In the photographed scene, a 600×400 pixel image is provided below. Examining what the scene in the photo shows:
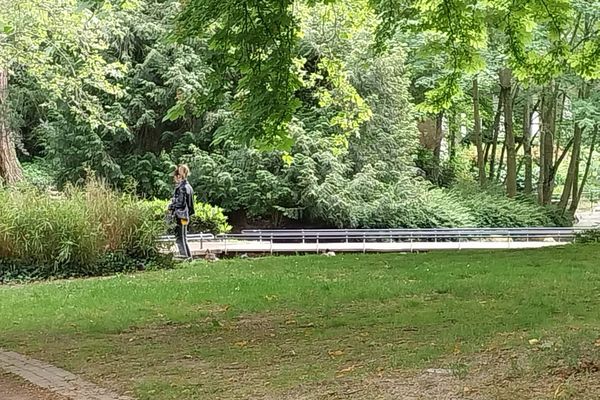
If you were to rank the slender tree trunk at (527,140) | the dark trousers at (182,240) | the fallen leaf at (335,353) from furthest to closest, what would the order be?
the slender tree trunk at (527,140) → the dark trousers at (182,240) → the fallen leaf at (335,353)

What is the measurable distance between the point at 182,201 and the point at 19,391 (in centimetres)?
833

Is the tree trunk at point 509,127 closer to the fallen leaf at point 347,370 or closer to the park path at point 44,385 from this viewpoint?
the fallen leaf at point 347,370

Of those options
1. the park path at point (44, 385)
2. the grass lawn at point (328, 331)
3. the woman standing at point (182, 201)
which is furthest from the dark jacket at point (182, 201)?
the park path at point (44, 385)

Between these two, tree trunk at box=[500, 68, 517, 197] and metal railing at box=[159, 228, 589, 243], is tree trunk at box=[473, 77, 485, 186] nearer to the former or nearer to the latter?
tree trunk at box=[500, 68, 517, 197]

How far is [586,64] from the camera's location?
11758 millimetres

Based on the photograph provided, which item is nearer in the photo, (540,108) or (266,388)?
(266,388)

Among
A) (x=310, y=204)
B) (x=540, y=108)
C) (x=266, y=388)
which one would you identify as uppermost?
(x=540, y=108)

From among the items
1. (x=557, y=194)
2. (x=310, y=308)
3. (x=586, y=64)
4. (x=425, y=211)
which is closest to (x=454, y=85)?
(x=586, y=64)

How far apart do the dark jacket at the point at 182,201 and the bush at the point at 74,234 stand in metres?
0.43

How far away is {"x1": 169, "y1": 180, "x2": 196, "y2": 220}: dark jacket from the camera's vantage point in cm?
1313

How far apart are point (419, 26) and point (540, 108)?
62.1 ft

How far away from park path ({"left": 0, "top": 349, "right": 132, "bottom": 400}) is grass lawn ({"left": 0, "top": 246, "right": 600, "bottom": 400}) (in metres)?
0.13

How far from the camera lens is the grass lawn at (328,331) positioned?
14.4 feet

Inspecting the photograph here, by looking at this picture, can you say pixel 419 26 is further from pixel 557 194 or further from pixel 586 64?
pixel 557 194
